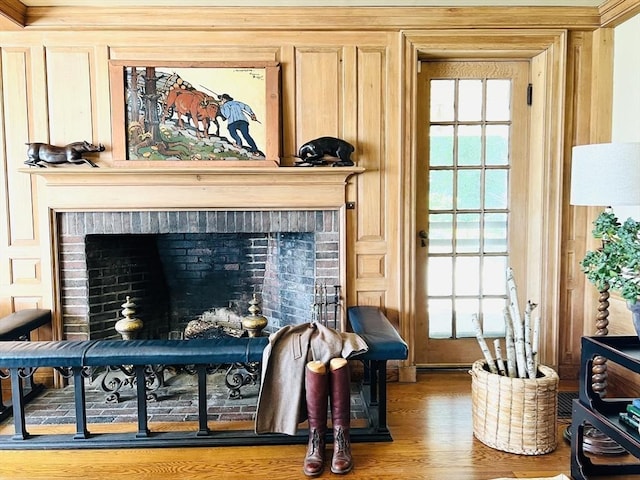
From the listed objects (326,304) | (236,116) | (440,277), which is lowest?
(326,304)

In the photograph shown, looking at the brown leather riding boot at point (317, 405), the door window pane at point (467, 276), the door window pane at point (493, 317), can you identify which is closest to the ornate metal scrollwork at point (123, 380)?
the brown leather riding boot at point (317, 405)

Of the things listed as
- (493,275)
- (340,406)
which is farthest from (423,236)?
(340,406)

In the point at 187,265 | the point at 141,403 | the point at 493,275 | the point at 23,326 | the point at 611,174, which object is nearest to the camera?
the point at 611,174

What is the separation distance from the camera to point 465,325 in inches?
146

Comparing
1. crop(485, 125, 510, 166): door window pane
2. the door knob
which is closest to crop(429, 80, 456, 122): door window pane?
crop(485, 125, 510, 166): door window pane

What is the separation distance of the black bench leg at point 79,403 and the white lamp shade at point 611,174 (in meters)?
2.80

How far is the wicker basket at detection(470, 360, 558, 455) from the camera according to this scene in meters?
2.49

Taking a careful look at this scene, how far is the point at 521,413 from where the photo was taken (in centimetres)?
251

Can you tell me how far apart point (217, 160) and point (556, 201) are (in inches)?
95.5

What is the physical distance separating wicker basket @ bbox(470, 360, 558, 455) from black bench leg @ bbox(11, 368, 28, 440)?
2.52 meters

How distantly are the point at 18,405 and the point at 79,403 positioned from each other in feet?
1.09

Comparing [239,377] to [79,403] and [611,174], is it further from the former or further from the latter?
[611,174]

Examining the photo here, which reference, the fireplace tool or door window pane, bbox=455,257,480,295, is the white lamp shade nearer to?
door window pane, bbox=455,257,480,295

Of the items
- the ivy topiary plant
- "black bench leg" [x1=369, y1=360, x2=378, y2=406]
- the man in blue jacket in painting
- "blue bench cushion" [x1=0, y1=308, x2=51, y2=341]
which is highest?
the man in blue jacket in painting
